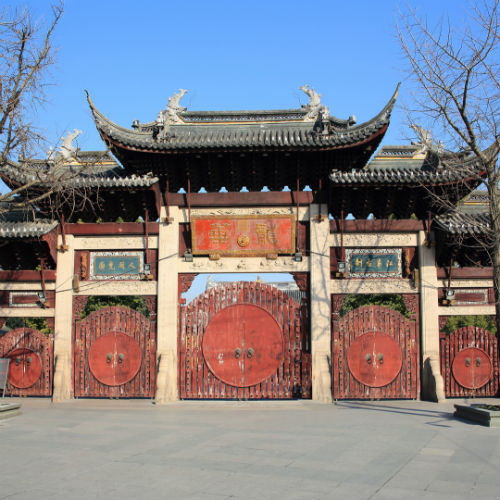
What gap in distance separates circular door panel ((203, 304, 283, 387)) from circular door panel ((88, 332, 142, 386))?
158 cm

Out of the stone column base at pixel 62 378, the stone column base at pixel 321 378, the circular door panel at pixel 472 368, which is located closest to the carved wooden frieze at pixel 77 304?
the stone column base at pixel 62 378

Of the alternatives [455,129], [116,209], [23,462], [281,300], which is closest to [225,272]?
[281,300]

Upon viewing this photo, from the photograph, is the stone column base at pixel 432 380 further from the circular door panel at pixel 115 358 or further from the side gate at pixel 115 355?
the circular door panel at pixel 115 358

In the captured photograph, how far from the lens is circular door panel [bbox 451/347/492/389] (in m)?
11.9

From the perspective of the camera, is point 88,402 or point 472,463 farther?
point 88,402

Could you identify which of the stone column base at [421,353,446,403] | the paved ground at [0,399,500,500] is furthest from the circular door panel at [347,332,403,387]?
the paved ground at [0,399,500,500]

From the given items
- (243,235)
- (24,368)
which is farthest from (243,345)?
(24,368)

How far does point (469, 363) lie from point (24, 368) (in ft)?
32.0

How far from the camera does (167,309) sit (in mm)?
11969

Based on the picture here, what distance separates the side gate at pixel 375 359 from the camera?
38.8 ft

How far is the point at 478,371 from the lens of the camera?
39.3ft

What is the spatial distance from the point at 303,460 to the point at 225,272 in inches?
240

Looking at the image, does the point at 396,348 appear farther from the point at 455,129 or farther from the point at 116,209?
the point at 116,209

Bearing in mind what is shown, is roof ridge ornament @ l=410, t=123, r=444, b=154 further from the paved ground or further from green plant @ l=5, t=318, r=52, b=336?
green plant @ l=5, t=318, r=52, b=336
